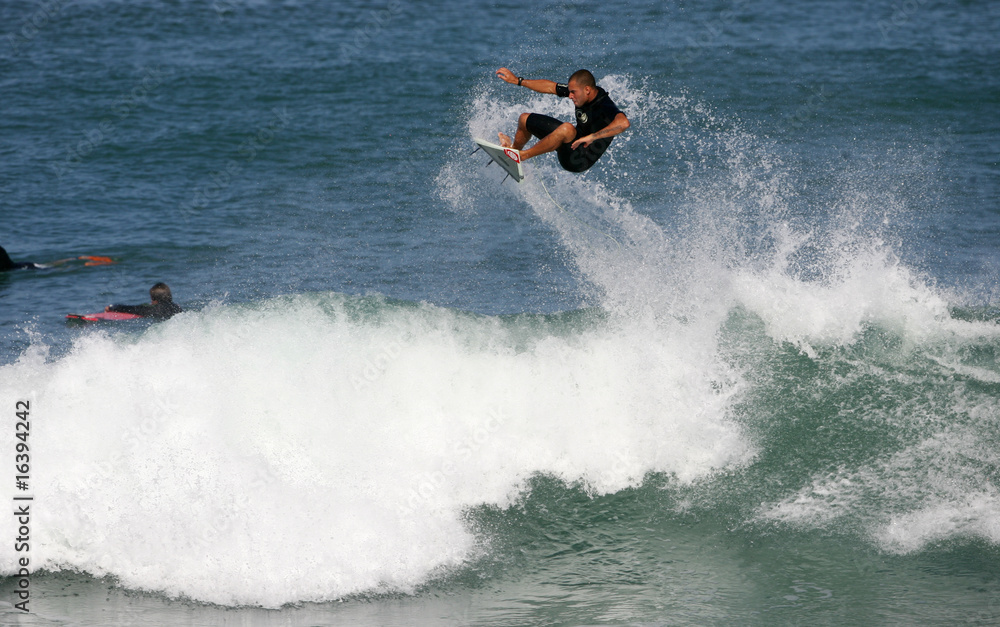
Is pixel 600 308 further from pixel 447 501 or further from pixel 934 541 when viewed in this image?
pixel 934 541

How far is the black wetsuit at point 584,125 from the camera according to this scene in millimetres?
8711

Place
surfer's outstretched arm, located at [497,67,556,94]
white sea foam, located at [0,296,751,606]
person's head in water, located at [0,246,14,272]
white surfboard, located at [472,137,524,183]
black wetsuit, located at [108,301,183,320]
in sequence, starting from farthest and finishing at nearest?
person's head in water, located at [0,246,14,272], black wetsuit, located at [108,301,183,320], white surfboard, located at [472,137,524,183], surfer's outstretched arm, located at [497,67,556,94], white sea foam, located at [0,296,751,606]

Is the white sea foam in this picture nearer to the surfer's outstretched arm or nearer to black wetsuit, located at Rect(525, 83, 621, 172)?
black wetsuit, located at Rect(525, 83, 621, 172)

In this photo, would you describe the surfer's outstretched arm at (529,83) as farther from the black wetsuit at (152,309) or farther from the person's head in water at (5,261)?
the person's head in water at (5,261)

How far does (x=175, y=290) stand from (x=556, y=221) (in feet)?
21.6

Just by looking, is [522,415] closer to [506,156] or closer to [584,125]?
[506,156]

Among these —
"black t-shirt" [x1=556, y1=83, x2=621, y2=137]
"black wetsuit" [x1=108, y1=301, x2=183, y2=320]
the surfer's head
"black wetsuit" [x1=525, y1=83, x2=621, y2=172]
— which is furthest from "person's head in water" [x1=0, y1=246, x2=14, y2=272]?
the surfer's head

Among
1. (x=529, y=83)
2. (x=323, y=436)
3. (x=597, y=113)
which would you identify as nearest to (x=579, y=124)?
(x=597, y=113)

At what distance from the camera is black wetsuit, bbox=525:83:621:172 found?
8711 mm

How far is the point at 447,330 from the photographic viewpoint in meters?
9.78

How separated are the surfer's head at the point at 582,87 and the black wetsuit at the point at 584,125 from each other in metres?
0.08

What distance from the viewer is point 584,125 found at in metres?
8.82

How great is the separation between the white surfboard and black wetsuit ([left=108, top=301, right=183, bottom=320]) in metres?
6.03

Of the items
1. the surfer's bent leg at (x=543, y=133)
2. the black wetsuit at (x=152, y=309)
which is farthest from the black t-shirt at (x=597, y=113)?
the black wetsuit at (x=152, y=309)
